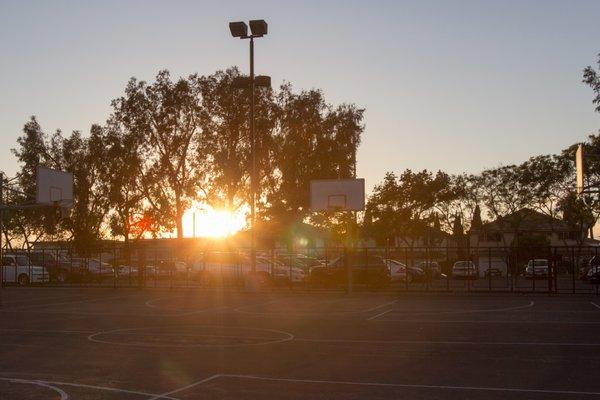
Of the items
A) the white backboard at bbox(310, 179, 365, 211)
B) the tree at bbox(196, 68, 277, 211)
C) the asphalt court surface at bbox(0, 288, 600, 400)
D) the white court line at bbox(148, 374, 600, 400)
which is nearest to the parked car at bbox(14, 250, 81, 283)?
the tree at bbox(196, 68, 277, 211)

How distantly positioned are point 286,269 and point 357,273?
346 cm

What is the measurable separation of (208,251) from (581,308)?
17902 mm

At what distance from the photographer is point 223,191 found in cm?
4056

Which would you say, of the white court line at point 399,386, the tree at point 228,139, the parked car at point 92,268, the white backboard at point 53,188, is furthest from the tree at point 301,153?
the white court line at point 399,386

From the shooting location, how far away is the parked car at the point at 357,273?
33375 mm

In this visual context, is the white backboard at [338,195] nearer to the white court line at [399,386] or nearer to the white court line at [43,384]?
the white court line at [399,386]

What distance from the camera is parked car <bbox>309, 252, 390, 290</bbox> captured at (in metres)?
33.4

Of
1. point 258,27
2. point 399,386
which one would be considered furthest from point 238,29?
point 399,386

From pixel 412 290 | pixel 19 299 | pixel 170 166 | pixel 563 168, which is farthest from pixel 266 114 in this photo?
pixel 563 168

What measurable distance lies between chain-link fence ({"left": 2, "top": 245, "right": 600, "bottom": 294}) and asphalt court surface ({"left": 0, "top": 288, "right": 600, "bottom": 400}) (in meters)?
8.13

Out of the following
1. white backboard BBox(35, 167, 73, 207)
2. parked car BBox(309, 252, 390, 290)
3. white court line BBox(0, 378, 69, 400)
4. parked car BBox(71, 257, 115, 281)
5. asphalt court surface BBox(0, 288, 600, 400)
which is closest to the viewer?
white court line BBox(0, 378, 69, 400)

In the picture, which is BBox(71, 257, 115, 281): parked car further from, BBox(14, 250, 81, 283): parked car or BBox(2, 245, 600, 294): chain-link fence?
BBox(14, 250, 81, 283): parked car

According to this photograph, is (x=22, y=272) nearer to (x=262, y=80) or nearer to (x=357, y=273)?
(x=357, y=273)

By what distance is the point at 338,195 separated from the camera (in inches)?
1154
